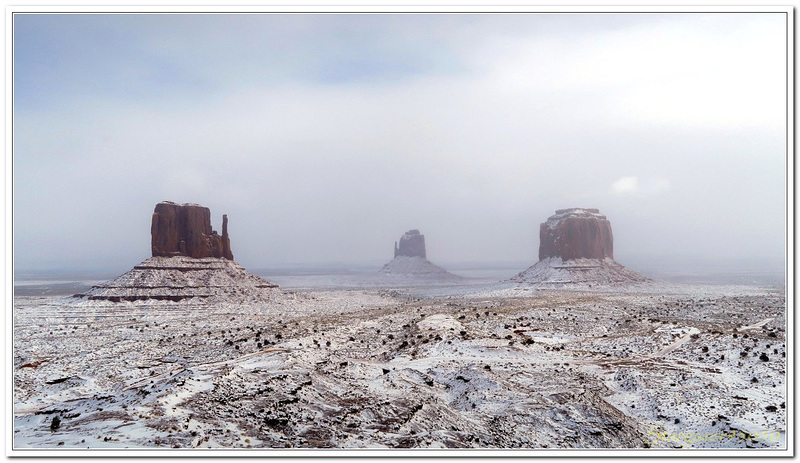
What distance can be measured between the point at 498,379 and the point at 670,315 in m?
27.9

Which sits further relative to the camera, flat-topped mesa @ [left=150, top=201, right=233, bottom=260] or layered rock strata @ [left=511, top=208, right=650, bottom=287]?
layered rock strata @ [left=511, top=208, right=650, bottom=287]

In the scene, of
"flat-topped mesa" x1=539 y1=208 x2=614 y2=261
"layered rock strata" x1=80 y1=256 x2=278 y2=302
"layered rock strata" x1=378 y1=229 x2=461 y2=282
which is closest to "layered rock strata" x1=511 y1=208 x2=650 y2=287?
"flat-topped mesa" x1=539 y1=208 x2=614 y2=261

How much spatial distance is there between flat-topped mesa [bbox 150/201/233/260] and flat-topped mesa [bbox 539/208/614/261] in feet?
231

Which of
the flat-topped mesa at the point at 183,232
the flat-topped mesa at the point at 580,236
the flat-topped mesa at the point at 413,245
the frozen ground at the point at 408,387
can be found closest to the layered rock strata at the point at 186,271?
the flat-topped mesa at the point at 183,232

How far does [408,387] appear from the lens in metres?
17.2

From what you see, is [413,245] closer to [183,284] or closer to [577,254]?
[577,254]

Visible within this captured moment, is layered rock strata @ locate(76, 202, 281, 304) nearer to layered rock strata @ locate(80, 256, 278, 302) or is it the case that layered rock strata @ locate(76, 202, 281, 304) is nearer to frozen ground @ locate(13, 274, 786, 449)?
layered rock strata @ locate(80, 256, 278, 302)

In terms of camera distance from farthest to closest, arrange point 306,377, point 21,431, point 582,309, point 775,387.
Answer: point 582,309
point 306,377
point 775,387
point 21,431

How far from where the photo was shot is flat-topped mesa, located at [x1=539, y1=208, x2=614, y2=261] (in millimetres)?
95188

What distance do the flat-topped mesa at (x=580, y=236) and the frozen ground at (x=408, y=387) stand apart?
63854mm

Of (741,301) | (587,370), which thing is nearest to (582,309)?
(741,301)

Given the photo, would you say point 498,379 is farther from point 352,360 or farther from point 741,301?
point 741,301

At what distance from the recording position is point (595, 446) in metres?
12.8
